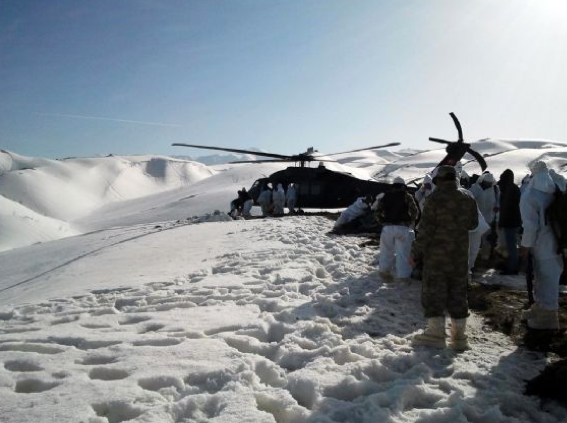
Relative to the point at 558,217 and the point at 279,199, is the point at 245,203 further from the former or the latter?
the point at 558,217

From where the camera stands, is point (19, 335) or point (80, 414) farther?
point (19, 335)

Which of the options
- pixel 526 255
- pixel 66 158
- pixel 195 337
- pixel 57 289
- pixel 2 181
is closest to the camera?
pixel 195 337

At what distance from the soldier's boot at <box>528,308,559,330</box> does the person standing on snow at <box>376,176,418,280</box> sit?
2.28m

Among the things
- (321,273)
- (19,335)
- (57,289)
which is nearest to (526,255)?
(321,273)

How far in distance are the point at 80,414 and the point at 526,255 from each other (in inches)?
184

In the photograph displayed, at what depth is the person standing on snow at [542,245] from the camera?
177 inches

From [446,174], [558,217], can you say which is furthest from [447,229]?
[558,217]

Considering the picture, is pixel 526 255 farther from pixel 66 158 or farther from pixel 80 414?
pixel 66 158

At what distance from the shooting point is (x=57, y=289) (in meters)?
7.39

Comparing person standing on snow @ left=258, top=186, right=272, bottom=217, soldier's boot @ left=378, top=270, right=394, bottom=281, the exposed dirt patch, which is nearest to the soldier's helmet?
the exposed dirt patch

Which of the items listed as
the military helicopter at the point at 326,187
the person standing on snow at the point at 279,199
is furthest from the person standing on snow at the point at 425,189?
the person standing on snow at the point at 279,199

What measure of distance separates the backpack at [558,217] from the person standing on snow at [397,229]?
100 inches

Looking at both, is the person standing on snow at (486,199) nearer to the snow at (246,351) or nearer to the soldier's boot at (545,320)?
the snow at (246,351)

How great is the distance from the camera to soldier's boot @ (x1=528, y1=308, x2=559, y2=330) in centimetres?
460
